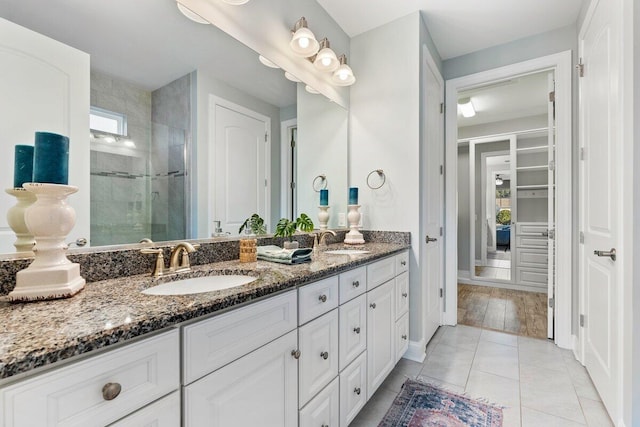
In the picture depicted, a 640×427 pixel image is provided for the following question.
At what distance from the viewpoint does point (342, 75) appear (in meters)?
2.21

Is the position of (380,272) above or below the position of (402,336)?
above

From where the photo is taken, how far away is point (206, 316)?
750 mm

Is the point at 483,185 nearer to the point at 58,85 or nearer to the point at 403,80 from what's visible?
the point at 403,80

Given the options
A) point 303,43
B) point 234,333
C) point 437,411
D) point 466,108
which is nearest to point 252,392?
point 234,333

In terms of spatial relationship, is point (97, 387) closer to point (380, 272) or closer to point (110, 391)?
point (110, 391)

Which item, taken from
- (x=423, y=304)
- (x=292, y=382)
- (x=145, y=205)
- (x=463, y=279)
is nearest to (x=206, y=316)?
(x=292, y=382)

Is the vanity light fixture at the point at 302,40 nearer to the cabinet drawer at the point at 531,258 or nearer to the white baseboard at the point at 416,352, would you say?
the white baseboard at the point at 416,352

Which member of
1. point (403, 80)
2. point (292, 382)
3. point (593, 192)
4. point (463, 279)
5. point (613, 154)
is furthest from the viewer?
point (463, 279)

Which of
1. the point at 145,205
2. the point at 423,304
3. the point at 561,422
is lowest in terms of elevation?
the point at 561,422

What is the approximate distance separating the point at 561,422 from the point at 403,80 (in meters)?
2.31

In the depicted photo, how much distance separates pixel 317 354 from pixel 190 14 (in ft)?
5.10

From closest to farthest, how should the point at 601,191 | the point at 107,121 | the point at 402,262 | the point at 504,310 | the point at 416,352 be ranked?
the point at 107,121 → the point at 601,191 → the point at 402,262 → the point at 416,352 → the point at 504,310

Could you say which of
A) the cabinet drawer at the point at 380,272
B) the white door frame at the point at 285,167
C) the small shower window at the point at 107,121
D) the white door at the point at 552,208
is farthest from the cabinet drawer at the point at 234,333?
the white door at the point at 552,208

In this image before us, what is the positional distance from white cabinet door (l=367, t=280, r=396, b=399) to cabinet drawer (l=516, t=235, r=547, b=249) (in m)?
3.10
